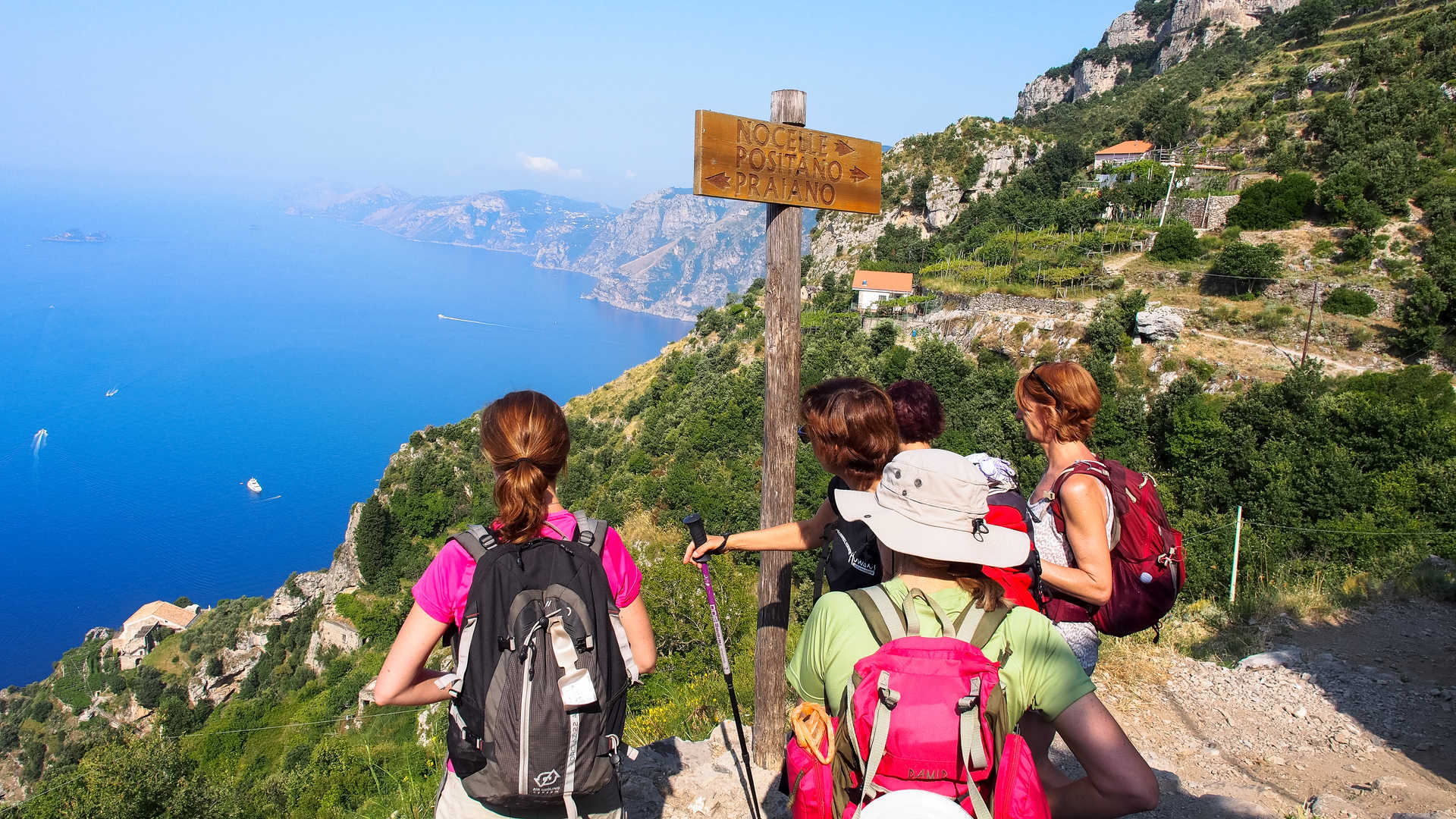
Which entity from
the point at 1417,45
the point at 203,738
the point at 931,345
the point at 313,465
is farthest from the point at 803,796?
the point at 313,465

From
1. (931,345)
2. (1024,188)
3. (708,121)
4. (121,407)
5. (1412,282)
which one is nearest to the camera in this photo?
(708,121)

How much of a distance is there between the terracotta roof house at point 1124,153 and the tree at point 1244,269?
1800 cm

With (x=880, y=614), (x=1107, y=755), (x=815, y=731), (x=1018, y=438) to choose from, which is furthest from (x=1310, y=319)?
(x=815, y=731)

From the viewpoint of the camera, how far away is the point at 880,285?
121 ft

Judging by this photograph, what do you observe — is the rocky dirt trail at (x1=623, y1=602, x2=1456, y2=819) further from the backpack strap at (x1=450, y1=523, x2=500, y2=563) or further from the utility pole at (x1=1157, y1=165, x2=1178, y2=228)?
the utility pole at (x1=1157, y1=165, x2=1178, y2=228)

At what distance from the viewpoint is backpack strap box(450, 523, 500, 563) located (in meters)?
1.65

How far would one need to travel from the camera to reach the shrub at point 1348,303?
754 inches

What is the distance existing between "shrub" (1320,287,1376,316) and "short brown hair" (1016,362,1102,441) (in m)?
23.3

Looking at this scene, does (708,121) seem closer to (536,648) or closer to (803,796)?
(536,648)

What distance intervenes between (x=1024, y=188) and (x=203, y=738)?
48.8 m

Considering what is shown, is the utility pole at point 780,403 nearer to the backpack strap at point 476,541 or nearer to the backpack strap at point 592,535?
the backpack strap at point 592,535

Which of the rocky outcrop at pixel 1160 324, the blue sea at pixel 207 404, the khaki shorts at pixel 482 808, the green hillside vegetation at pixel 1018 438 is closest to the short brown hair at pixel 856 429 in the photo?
the khaki shorts at pixel 482 808

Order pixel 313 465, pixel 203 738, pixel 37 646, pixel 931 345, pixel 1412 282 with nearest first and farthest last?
pixel 1412 282 < pixel 931 345 < pixel 203 738 < pixel 37 646 < pixel 313 465

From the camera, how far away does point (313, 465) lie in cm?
8512
